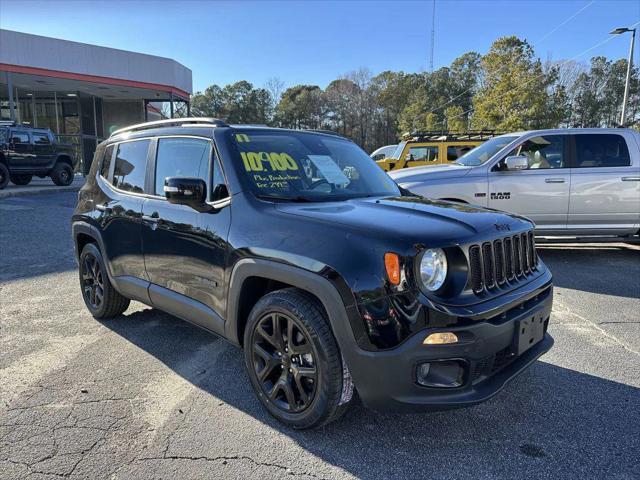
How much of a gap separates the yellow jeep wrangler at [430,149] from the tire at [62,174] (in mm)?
12547

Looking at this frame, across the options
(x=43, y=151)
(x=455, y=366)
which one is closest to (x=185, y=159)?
(x=455, y=366)

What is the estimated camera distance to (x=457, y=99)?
2387 inches

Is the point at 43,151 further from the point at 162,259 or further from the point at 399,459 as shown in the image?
the point at 399,459

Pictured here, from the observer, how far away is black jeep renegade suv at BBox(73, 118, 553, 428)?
2.35 meters

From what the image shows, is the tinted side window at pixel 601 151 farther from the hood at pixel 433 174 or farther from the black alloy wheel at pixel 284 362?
the black alloy wheel at pixel 284 362

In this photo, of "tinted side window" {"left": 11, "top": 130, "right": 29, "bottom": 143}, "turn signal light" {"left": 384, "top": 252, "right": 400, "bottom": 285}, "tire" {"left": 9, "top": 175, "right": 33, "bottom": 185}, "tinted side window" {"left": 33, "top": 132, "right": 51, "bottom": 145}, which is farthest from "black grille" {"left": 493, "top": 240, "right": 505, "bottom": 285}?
"tire" {"left": 9, "top": 175, "right": 33, "bottom": 185}

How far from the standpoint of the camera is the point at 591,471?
2422mm

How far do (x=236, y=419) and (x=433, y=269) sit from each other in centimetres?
156

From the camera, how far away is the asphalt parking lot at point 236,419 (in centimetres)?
249

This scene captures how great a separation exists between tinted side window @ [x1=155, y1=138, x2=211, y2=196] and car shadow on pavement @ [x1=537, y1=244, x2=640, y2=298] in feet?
15.3

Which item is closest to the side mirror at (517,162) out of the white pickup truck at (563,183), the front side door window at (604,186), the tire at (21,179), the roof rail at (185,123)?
the white pickup truck at (563,183)

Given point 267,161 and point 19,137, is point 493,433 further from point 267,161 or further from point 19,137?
point 19,137

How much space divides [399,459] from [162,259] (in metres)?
2.22

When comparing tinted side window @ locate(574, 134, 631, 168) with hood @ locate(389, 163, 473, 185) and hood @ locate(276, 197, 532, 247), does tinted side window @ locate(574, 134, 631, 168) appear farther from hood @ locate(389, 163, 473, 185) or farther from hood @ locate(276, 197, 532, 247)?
hood @ locate(276, 197, 532, 247)
